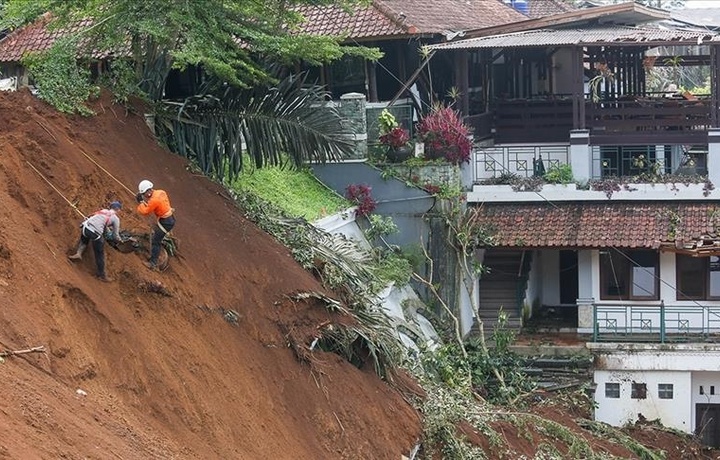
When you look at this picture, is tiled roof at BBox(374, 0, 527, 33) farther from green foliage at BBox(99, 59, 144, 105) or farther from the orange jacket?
the orange jacket

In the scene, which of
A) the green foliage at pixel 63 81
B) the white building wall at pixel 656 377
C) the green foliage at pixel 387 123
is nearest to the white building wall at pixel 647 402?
the white building wall at pixel 656 377

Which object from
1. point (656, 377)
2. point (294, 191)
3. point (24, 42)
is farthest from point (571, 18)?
point (24, 42)

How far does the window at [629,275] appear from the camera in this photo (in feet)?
70.1

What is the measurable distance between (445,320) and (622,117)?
5.66 metres

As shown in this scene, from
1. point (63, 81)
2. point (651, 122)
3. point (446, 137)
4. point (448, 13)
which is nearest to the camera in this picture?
point (63, 81)

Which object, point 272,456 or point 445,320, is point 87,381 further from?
point 445,320

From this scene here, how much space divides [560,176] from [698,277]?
3145 millimetres

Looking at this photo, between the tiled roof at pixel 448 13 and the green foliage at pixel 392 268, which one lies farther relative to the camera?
the tiled roof at pixel 448 13

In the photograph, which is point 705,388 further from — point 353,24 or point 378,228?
point 353,24

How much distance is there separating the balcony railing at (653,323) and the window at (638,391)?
2.80 ft

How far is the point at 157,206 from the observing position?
12.1 m

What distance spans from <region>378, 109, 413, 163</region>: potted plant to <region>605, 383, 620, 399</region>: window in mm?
5607

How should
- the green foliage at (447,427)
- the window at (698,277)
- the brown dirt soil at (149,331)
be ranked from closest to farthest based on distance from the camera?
the brown dirt soil at (149,331) < the green foliage at (447,427) < the window at (698,277)

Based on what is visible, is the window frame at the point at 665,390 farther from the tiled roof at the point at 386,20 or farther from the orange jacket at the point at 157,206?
the orange jacket at the point at 157,206
